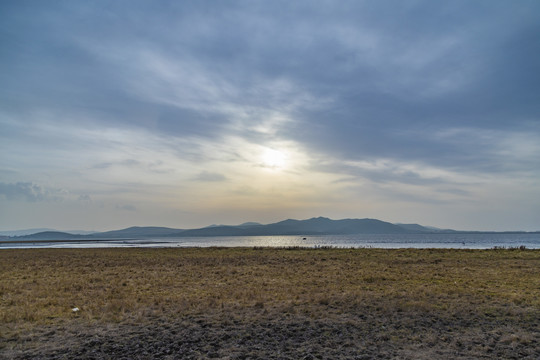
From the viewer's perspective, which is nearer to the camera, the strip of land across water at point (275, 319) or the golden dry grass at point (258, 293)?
the strip of land across water at point (275, 319)

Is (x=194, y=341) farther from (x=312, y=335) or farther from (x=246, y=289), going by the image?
(x=246, y=289)

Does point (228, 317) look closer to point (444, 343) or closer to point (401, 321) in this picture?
point (401, 321)

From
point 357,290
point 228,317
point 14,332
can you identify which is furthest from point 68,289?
point 357,290

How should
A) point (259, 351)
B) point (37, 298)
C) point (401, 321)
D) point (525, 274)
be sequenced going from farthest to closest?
point (525, 274), point (37, 298), point (401, 321), point (259, 351)

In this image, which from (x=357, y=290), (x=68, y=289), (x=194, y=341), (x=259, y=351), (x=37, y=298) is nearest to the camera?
(x=259, y=351)

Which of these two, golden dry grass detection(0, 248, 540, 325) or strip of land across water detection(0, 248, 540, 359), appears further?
golden dry grass detection(0, 248, 540, 325)

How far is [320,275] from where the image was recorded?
80.7 ft

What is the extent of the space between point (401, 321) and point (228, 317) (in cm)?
654

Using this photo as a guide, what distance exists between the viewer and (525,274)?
23.9 m

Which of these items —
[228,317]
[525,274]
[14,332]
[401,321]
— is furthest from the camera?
[525,274]

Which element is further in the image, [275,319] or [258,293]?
[258,293]

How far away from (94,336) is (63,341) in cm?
88

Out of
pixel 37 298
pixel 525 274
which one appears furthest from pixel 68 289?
pixel 525 274

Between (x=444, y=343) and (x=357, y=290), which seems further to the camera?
(x=357, y=290)
